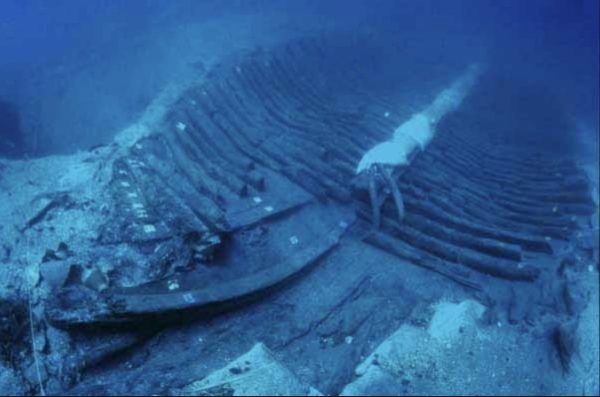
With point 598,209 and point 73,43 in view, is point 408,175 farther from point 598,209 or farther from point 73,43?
point 73,43

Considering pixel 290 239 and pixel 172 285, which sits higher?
pixel 172 285

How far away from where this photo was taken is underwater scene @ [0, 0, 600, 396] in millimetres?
4004

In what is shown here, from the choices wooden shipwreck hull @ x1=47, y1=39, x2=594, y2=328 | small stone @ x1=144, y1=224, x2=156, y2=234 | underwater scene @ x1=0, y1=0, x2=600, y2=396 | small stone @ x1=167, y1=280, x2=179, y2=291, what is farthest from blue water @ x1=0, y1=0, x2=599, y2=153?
small stone @ x1=167, y1=280, x2=179, y2=291

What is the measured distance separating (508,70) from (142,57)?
14881 mm

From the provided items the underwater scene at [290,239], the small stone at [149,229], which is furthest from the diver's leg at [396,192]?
the small stone at [149,229]

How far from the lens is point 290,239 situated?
20.4ft

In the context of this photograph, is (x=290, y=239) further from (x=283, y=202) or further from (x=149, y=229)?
(x=149, y=229)

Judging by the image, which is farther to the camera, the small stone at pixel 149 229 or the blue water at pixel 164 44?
the blue water at pixel 164 44

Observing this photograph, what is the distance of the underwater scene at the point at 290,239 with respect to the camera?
4.00 metres

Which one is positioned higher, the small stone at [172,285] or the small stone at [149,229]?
the small stone at [149,229]

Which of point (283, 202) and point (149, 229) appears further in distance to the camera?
point (283, 202)

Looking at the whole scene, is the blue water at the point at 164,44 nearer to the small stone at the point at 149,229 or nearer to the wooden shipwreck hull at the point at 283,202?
the wooden shipwreck hull at the point at 283,202

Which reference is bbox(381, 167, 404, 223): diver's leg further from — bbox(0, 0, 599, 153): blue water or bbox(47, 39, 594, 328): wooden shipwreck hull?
bbox(0, 0, 599, 153): blue water

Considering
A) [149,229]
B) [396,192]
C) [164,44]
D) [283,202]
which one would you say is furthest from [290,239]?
[164,44]
